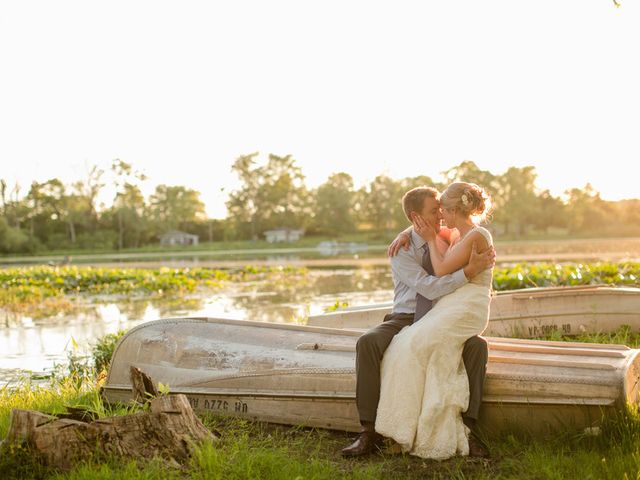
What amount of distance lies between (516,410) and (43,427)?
2.78 meters

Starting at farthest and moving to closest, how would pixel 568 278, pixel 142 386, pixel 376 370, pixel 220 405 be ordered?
1. pixel 568 278
2. pixel 220 405
3. pixel 142 386
4. pixel 376 370

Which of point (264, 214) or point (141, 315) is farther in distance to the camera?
point (264, 214)

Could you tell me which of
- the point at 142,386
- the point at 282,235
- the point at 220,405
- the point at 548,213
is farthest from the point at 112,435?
the point at 548,213

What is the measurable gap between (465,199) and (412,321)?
907 millimetres

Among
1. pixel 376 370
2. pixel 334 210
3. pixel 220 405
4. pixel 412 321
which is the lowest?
pixel 220 405

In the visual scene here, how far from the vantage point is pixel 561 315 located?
7.79m

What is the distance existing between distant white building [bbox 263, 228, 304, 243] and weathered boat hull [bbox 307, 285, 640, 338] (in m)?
59.3

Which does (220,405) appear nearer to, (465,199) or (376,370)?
(376,370)

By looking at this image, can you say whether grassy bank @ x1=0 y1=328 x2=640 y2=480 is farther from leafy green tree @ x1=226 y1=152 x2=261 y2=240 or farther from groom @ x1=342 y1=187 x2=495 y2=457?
leafy green tree @ x1=226 y1=152 x2=261 y2=240

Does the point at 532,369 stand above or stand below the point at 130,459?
above

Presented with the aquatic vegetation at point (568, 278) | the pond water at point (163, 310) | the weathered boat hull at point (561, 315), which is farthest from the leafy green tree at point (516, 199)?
the weathered boat hull at point (561, 315)

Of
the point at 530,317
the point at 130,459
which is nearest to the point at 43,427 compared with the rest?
the point at 130,459

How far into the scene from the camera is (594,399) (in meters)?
4.10

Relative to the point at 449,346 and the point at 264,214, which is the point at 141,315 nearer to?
the point at 449,346
